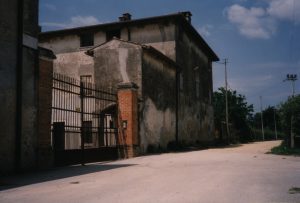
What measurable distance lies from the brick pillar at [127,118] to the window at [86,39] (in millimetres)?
11833

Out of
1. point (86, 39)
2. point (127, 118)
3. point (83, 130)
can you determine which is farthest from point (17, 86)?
point (86, 39)

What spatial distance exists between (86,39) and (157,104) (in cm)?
981

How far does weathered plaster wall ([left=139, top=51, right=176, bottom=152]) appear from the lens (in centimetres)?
2001

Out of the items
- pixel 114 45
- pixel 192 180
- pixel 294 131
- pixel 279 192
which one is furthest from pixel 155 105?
pixel 279 192

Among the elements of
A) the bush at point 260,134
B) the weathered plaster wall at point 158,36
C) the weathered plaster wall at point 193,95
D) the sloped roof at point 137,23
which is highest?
the sloped roof at point 137,23

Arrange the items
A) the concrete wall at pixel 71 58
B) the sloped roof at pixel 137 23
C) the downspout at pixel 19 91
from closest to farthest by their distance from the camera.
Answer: the downspout at pixel 19 91, the sloped roof at pixel 137 23, the concrete wall at pixel 71 58

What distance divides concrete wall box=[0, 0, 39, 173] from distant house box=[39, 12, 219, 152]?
7872 millimetres

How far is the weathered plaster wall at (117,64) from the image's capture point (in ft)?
66.1

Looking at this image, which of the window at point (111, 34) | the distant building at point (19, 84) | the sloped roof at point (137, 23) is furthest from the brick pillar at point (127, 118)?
the window at point (111, 34)

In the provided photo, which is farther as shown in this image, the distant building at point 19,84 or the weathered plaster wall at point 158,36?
the weathered plaster wall at point 158,36

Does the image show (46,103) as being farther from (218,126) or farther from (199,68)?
(218,126)

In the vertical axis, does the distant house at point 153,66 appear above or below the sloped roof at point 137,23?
below

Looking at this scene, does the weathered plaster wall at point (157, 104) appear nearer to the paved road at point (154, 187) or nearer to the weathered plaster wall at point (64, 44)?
the weathered plaster wall at point (64, 44)

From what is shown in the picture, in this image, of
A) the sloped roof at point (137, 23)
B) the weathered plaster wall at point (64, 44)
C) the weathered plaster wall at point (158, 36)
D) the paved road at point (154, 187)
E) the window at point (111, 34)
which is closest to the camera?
the paved road at point (154, 187)
